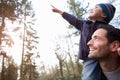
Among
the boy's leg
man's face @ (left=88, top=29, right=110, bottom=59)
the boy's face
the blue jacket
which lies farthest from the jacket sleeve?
man's face @ (left=88, top=29, right=110, bottom=59)

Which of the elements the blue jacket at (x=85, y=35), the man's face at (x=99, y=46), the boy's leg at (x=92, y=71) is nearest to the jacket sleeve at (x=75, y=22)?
the blue jacket at (x=85, y=35)

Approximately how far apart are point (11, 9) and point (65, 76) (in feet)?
68.2

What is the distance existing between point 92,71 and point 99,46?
0.40m

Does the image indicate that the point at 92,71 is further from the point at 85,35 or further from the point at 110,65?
the point at 85,35

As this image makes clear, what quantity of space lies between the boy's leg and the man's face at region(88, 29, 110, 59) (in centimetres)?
30

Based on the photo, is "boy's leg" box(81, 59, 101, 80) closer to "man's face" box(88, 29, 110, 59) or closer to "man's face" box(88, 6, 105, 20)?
"man's face" box(88, 29, 110, 59)

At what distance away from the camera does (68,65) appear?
43.7 metres

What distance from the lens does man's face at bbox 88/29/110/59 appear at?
2.71m

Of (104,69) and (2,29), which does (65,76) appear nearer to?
(2,29)

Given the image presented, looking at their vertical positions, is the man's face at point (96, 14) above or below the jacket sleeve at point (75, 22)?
above

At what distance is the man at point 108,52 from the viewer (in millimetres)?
2711

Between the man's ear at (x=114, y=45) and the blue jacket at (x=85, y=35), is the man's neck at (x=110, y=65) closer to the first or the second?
the man's ear at (x=114, y=45)

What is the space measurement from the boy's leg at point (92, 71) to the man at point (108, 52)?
0.18 metres

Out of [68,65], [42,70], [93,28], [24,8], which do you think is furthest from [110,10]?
[42,70]
